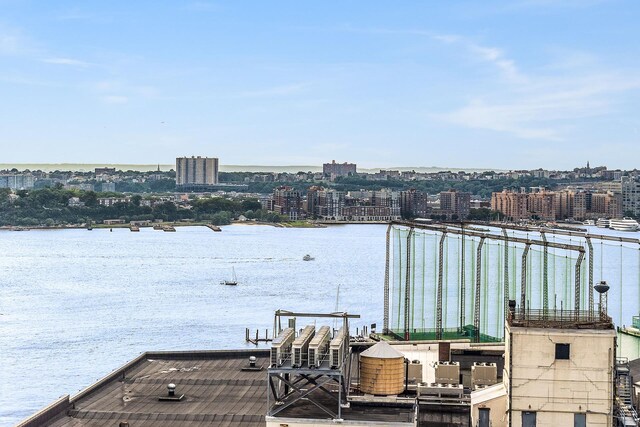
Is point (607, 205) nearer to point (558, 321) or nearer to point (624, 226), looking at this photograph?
point (624, 226)

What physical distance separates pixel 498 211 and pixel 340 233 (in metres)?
32.5

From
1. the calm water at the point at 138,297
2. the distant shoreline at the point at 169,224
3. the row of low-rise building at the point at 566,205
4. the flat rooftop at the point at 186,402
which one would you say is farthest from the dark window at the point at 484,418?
the row of low-rise building at the point at 566,205

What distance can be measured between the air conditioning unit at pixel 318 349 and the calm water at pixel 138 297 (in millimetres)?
16884

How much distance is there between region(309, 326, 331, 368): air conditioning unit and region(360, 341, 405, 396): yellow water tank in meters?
0.73

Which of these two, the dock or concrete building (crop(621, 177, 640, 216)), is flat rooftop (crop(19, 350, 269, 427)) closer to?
the dock

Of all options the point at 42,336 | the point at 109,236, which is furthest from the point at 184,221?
the point at 42,336

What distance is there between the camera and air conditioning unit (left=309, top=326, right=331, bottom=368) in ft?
42.0

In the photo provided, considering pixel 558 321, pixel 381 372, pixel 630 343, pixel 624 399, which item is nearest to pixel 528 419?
pixel 558 321

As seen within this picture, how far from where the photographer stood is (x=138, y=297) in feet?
204

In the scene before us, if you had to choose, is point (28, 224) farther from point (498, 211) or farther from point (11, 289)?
point (11, 289)

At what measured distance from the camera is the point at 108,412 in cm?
1569

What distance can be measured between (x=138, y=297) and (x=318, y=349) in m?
50.3

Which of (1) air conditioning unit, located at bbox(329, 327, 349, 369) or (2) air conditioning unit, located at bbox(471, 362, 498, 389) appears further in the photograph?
(2) air conditioning unit, located at bbox(471, 362, 498, 389)

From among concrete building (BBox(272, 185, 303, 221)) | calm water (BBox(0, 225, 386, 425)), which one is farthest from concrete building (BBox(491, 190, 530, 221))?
calm water (BBox(0, 225, 386, 425))
